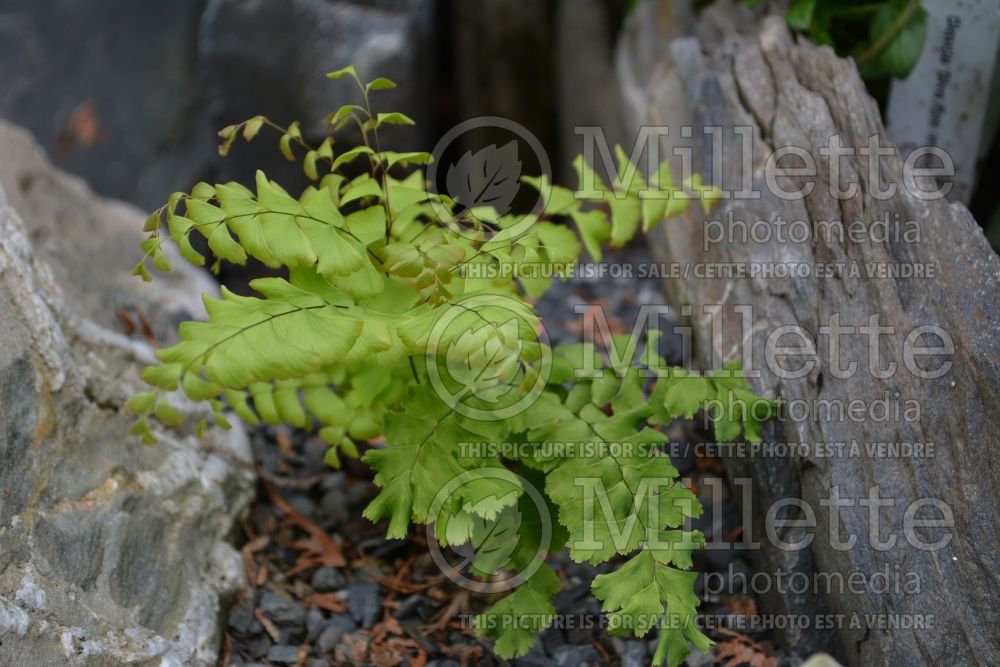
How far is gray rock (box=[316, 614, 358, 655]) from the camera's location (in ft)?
7.15

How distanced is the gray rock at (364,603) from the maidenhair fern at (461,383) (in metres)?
0.36

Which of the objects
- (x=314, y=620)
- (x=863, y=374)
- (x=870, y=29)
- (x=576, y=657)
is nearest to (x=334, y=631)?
(x=314, y=620)

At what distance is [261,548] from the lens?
2.44 m

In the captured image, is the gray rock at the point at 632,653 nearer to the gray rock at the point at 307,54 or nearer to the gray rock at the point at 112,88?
the gray rock at the point at 307,54

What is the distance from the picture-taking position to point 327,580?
2.37m

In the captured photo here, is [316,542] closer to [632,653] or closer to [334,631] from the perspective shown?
[334,631]

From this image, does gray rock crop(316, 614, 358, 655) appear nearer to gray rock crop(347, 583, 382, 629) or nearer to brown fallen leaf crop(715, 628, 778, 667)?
gray rock crop(347, 583, 382, 629)

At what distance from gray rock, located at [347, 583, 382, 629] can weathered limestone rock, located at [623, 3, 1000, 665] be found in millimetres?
962

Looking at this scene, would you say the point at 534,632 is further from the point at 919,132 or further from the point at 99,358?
the point at 919,132

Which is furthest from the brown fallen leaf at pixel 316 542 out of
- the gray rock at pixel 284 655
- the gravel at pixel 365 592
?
the gray rock at pixel 284 655

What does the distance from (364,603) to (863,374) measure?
52.5 inches

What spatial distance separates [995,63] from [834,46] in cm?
49

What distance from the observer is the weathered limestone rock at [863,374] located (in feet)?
6.29

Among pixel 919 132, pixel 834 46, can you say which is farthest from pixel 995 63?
pixel 834 46
